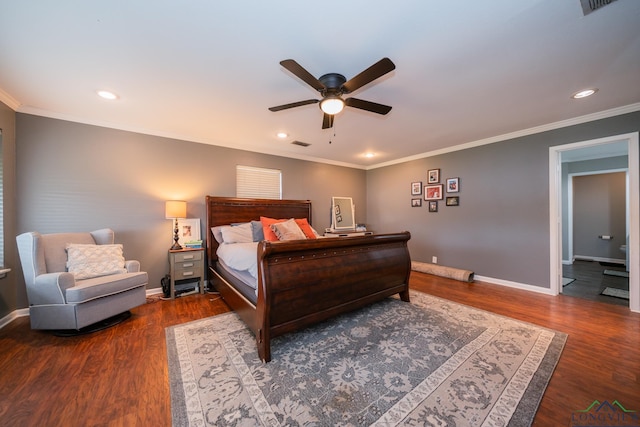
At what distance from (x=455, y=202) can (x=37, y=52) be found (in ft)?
18.4

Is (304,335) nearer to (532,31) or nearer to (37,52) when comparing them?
(532,31)

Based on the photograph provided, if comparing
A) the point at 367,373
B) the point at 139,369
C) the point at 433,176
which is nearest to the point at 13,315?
the point at 139,369

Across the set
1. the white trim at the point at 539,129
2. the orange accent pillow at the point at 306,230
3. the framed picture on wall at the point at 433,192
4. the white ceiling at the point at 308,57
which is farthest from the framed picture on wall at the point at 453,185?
the orange accent pillow at the point at 306,230

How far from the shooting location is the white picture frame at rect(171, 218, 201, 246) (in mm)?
3707

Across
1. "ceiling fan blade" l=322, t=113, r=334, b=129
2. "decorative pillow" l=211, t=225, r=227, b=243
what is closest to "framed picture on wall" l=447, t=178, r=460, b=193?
"ceiling fan blade" l=322, t=113, r=334, b=129

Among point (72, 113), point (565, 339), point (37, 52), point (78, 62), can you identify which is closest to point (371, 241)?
point (565, 339)

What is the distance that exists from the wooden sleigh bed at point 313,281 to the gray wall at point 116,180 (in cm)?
121

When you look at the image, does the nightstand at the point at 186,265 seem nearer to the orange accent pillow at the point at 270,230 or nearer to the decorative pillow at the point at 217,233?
the decorative pillow at the point at 217,233

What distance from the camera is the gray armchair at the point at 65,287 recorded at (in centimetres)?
225

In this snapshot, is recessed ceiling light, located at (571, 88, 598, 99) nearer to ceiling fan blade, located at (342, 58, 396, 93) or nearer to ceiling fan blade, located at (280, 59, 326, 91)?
ceiling fan blade, located at (342, 58, 396, 93)

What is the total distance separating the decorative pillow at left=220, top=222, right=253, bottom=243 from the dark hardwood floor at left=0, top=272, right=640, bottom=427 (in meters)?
1.06

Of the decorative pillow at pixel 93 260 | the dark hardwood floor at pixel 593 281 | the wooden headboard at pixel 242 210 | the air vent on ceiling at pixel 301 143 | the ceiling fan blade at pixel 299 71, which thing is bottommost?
the dark hardwood floor at pixel 593 281

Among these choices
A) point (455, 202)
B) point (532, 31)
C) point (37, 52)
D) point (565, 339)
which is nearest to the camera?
point (532, 31)

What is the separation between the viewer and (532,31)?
1.63 m
